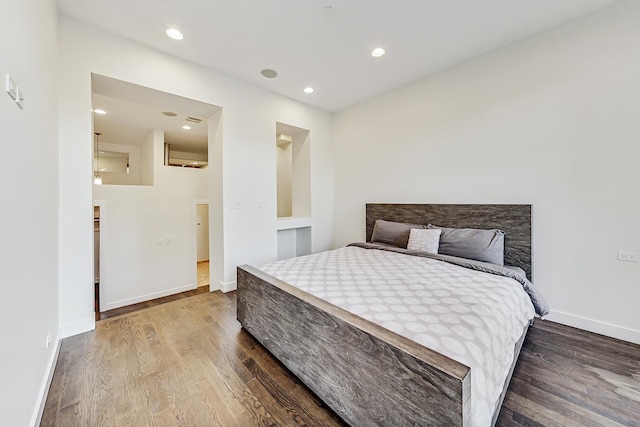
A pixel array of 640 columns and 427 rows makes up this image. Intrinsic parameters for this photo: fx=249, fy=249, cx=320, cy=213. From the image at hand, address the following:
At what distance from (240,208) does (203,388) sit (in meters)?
2.21

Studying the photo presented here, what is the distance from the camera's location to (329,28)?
8.04ft

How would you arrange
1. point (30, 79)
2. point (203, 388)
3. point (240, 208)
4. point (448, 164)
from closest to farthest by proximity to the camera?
point (30, 79) < point (203, 388) < point (448, 164) < point (240, 208)

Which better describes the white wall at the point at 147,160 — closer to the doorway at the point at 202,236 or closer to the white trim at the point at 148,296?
the doorway at the point at 202,236

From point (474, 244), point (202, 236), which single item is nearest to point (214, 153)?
point (474, 244)

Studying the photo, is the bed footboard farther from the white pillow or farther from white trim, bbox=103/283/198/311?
white trim, bbox=103/283/198/311

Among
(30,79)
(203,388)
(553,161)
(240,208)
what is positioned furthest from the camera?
(240,208)

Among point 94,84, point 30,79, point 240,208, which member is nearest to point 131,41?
point 94,84

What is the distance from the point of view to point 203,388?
63.4 inches

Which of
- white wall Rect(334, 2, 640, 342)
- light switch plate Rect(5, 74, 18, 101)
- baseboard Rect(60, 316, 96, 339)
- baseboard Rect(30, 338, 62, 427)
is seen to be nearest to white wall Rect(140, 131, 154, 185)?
baseboard Rect(60, 316, 96, 339)

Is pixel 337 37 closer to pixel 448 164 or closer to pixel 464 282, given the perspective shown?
pixel 448 164

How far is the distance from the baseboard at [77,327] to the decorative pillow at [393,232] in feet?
10.6

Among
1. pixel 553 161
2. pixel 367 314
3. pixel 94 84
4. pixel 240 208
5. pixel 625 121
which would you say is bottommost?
pixel 367 314

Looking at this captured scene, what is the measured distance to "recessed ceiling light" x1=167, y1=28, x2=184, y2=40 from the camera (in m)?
2.46

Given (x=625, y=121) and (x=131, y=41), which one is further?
(x=131, y=41)
